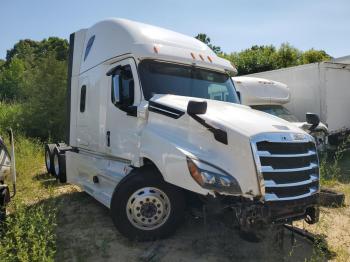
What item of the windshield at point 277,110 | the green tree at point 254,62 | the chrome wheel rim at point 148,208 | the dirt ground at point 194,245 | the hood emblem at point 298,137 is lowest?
the dirt ground at point 194,245

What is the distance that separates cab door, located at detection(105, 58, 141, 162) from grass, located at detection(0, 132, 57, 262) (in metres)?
1.42

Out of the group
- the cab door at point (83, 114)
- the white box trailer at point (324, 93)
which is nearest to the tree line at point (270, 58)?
the white box trailer at point (324, 93)

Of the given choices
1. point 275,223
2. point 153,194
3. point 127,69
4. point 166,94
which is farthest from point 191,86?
point 275,223

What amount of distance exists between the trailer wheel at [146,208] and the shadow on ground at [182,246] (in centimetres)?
22

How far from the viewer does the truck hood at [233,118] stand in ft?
15.1

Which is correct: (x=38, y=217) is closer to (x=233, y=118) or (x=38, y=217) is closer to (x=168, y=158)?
(x=168, y=158)

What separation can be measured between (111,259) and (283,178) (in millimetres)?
2490

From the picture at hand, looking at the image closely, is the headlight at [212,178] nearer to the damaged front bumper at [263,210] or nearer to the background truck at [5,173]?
the damaged front bumper at [263,210]

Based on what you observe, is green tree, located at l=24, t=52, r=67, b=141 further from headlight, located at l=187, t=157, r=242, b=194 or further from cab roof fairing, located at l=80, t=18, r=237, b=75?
headlight, located at l=187, t=157, r=242, b=194

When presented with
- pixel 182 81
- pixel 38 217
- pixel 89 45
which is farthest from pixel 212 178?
pixel 89 45

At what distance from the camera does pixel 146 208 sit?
5211 mm

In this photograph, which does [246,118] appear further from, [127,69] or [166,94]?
[127,69]

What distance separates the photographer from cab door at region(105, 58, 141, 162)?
5.63 m

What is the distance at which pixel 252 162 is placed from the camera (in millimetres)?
4367
